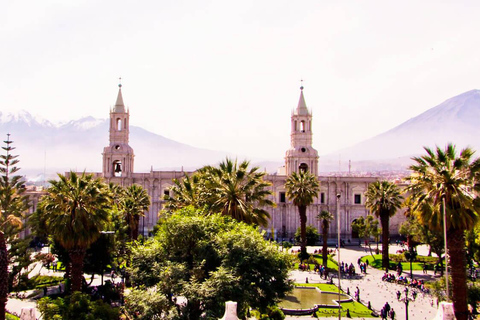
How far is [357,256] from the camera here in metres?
42.5

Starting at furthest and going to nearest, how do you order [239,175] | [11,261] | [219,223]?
[11,261]
[239,175]
[219,223]

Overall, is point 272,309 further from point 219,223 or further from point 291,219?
point 291,219

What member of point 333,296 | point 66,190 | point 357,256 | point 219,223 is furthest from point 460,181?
point 357,256

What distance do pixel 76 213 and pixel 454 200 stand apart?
610 inches

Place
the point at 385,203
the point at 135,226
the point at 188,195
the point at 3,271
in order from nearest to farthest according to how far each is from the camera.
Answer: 1. the point at 3,271
2. the point at 188,195
3. the point at 135,226
4. the point at 385,203

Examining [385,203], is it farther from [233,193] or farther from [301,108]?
[301,108]

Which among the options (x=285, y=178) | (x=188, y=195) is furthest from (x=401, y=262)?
(x=188, y=195)

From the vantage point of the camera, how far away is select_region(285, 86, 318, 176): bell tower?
5578 centimetres

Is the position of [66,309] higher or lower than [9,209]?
lower

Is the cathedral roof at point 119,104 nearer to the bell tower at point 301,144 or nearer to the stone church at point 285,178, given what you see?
the stone church at point 285,178

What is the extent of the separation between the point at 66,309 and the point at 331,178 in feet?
147

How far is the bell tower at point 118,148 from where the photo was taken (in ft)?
184

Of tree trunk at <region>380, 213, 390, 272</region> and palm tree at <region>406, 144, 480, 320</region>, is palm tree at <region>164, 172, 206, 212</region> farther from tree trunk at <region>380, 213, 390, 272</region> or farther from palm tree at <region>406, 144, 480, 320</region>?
tree trunk at <region>380, 213, 390, 272</region>

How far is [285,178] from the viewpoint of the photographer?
55.5 meters
